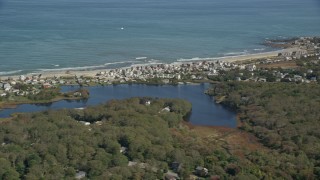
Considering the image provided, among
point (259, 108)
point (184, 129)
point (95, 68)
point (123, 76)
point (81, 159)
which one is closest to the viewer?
point (81, 159)

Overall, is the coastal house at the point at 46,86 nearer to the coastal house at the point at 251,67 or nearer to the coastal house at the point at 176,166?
the coastal house at the point at 251,67

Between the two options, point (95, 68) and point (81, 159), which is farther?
point (95, 68)

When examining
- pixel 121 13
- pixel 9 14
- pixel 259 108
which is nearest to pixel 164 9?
pixel 121 13

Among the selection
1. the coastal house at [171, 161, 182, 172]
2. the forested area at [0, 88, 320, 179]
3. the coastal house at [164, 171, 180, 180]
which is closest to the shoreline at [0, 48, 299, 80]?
the forested area at [0, 88, 320, 179]

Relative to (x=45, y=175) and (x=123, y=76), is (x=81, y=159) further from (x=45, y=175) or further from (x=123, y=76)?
(x=123, y=76)

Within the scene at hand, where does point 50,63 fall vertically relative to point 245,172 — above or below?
above

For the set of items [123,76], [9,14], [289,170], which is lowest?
[289,170]

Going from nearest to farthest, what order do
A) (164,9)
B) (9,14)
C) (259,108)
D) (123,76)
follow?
(259,108)
(123,76)
(9,14)
(164,9)
